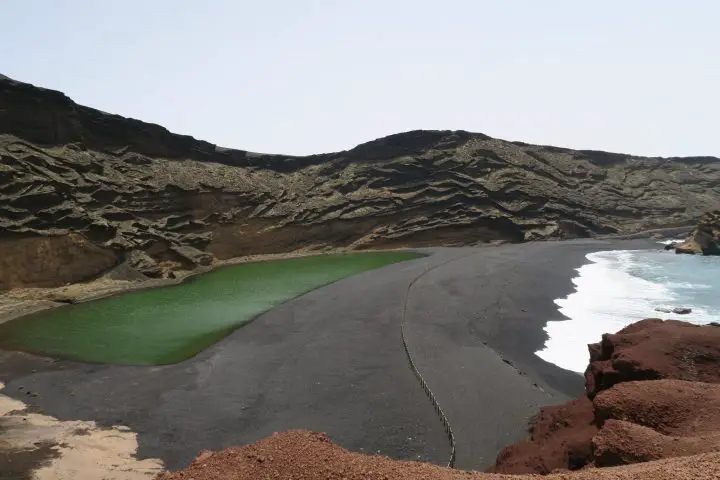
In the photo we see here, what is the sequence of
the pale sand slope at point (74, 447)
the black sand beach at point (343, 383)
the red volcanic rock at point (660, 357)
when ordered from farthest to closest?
the black sand beach at point (343, 383) < the pale sand slope at point (74, 447) < the red volcanic rock at point (660, 357)

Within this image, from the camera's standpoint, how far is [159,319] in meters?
29.2

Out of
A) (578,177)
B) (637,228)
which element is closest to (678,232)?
(637,228)

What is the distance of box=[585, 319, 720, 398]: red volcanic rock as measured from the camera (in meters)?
10.3

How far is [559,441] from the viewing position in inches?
414

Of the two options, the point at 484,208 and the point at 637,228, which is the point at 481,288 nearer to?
the point at 484,208

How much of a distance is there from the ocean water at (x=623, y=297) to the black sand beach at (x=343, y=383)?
1.19 m

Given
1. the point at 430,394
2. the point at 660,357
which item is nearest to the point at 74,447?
the point at 430,394

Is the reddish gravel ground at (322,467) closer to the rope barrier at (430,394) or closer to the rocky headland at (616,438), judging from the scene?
the rocky headland at (616,438)

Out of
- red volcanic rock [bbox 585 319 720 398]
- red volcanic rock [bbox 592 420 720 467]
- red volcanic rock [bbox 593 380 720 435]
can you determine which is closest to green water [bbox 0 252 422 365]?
red volcanic rock [bbox 585 319 720 398]

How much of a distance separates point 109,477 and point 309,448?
7.98m

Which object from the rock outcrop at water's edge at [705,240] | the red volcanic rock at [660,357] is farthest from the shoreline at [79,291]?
the rock outcrop at water's edge at [705,240]

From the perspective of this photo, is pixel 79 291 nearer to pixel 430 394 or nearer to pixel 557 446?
pixel 430 394

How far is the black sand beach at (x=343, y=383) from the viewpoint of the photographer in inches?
565

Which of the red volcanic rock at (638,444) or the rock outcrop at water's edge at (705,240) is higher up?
the rock outcrop at water's edge at (705,240)
